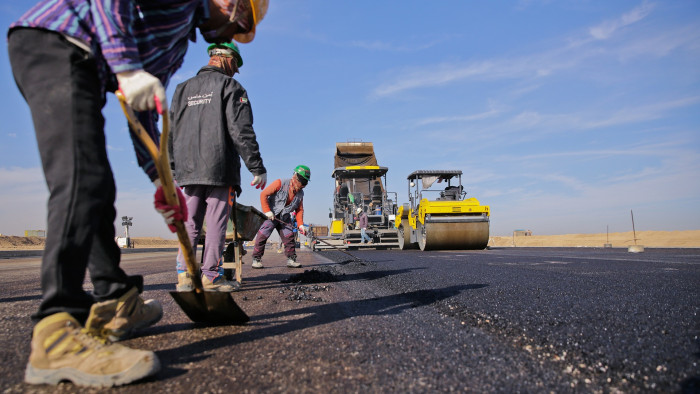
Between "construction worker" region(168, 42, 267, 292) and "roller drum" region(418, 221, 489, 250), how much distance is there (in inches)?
375

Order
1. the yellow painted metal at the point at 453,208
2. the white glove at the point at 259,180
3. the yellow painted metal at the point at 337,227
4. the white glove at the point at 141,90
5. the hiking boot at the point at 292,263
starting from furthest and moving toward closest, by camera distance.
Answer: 1. the yellow painted metal at the point at 337,227
2. the yellow painted metal at the point at 453,208
3. the hiking boot at the point at 292,263
4. the white glove at the point at 259,180
5. the white glove at the point at 141,90

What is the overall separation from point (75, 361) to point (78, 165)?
62cm

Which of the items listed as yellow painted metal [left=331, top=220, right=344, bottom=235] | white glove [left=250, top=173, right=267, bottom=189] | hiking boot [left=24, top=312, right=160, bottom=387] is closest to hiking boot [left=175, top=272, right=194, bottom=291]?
white glove [left=250, top=173, right=267, bottom=189]

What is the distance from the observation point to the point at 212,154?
114 inches

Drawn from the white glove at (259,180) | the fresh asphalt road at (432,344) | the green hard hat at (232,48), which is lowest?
the fresh asphalt road at (432,344)

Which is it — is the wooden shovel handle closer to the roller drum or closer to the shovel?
the shovel

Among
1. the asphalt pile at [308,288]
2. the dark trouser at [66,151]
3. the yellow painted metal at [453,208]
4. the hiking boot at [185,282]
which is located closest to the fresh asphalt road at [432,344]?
the asphalt pile at [308,288]

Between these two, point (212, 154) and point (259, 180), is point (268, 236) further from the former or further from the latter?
point (212, 154)

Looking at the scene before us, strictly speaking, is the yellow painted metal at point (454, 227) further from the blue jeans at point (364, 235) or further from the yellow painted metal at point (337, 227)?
the yellow painted metal at point (337, 227)

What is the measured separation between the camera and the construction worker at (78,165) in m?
1.27

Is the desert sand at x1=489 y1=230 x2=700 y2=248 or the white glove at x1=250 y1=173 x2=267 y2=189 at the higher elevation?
the white glove at x1=250 y1=173 x2=267 y2=189

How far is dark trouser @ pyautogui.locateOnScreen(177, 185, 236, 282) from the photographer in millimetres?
2941

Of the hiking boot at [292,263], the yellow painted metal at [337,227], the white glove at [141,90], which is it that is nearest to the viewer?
the white glove at [141,90]

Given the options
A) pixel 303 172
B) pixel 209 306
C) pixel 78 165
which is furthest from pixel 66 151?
pixel 303 172
